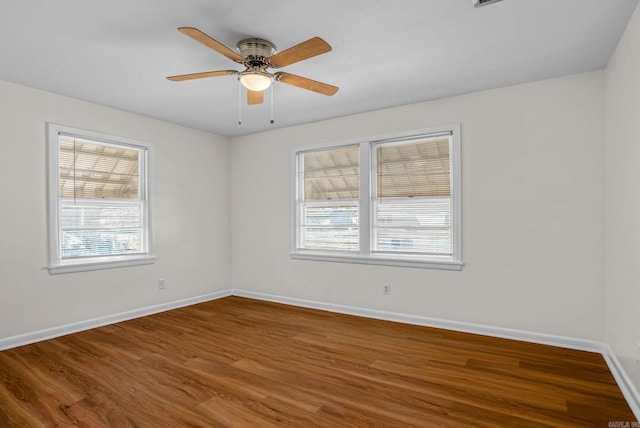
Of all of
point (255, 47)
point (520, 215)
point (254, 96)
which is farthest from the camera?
point (520, 215)

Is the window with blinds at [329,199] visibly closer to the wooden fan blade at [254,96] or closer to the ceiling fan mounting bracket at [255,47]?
the wooden fan blade at [254,96]

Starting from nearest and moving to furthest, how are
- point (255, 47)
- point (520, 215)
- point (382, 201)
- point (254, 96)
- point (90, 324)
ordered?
point (255, 47)
point (254, 96)
point (520, 215)
point (90, 324)
point (382, 201)

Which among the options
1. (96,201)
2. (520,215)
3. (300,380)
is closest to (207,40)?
(300,380)

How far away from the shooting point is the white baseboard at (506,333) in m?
2.39

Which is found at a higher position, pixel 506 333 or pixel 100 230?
pixel 100 230

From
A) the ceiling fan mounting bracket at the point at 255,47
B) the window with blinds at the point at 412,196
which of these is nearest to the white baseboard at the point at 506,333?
the window with blinds at the point at 412,196

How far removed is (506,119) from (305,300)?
3.21 m

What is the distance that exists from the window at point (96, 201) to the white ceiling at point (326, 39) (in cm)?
59

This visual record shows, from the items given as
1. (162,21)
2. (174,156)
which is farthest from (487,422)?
(174,156)

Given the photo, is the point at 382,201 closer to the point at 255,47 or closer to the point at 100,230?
the point at 255,47

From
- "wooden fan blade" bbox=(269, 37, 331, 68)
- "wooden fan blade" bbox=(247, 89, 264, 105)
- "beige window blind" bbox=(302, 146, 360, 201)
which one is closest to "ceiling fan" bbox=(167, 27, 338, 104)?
"wooden fan blade" bbox=(269, 37, 331, 68)

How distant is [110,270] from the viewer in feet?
13.7

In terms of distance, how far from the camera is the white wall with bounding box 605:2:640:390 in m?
2.22

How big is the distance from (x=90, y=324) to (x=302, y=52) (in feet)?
12.0
